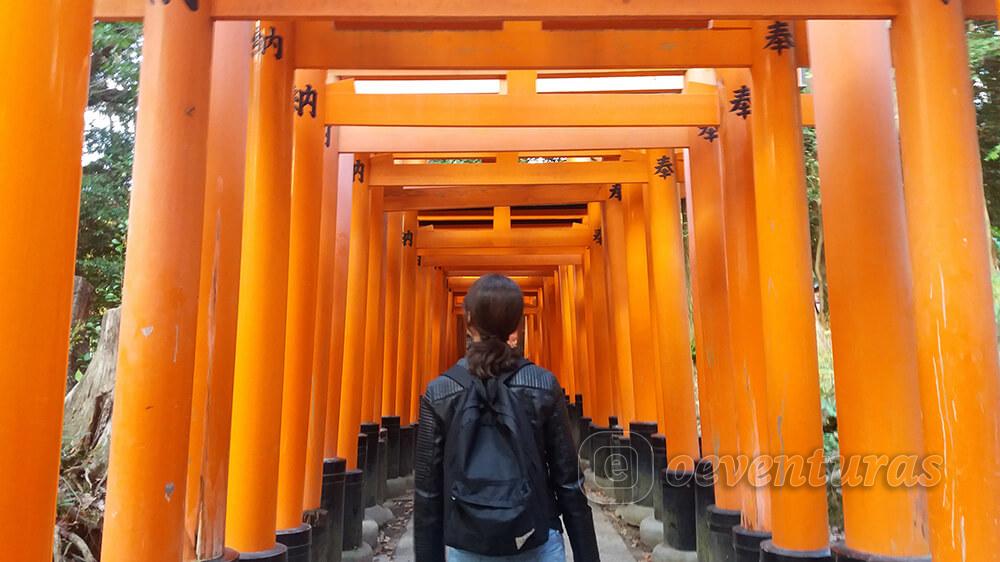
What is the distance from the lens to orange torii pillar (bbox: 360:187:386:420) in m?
9.14

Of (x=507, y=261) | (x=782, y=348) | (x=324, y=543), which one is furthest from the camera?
(x=507, y=261)

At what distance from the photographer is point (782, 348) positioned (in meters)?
4.25

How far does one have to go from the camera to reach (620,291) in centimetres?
980

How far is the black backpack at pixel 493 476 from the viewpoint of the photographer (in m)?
2.05

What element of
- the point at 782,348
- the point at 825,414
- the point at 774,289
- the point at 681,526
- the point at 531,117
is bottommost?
the point at 681,526

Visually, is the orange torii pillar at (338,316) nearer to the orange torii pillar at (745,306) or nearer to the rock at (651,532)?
the rock at (651,532)

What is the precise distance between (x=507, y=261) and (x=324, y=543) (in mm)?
9873

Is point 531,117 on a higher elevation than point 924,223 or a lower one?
higher

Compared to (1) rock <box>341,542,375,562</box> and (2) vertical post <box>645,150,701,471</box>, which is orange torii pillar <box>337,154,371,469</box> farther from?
(2) vertical post <box>645,150,701,471</box>

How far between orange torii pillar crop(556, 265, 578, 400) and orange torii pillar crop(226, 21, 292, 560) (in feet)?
36.2

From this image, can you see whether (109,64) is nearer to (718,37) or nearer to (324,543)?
(324,543)

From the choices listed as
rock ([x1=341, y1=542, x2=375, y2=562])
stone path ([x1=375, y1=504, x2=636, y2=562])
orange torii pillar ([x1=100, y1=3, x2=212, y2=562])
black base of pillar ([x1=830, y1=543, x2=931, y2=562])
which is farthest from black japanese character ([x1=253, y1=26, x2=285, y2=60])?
stone path ([x1=375, y1=504, x2=636, y2=562])

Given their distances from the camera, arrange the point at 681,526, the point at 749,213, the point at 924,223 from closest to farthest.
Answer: the point at 924,223 < the point at 749,213 < the point at 681,526

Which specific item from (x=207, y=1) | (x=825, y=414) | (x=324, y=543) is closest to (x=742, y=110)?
(x=207, y=1)
